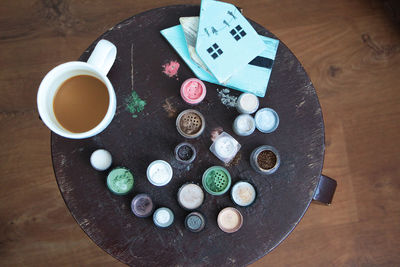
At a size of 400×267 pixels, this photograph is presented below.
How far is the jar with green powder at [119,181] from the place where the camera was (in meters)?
0.89

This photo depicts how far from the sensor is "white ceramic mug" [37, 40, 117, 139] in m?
0.80

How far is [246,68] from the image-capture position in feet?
3.20

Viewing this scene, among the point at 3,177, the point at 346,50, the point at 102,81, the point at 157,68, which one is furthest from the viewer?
the point at 346,50

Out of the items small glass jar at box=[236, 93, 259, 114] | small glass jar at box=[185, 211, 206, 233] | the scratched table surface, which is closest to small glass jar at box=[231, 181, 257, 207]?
the scratched table surface

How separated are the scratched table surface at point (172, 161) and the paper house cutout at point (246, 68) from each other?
2 centimetres

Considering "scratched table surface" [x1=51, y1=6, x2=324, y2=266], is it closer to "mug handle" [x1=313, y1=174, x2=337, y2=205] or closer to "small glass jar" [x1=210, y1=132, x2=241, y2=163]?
"small glass jar" [x1=210, y1=132, x2=241, y2=163]

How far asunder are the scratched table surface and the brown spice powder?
1.5 inches

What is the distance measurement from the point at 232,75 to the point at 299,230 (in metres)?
0.98

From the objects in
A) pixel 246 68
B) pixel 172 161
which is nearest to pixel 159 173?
pixel 172 161

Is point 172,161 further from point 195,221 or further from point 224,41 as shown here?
point 224,41

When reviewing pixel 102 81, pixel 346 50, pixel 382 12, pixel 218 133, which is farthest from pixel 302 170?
pixel 382 12

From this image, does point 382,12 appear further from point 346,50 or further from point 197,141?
point 197,141

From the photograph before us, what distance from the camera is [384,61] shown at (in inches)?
65.8

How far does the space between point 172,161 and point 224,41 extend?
0.42 m
